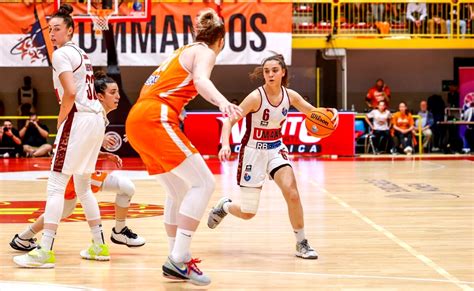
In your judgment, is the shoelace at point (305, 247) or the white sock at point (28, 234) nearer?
the shoelace at point (305, 247)

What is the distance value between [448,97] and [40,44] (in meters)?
11.0

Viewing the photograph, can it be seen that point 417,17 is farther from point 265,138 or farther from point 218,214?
point 265,138

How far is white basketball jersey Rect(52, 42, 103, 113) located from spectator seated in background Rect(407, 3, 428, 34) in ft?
61.2

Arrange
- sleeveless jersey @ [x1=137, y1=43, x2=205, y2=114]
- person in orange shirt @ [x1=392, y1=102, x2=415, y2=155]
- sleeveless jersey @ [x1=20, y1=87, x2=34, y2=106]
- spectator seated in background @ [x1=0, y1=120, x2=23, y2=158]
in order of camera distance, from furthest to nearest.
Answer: sleeveless jersey @ [x1=20, y1=87, x2=34, y2=106] → person in orange shirt @ [x1=392, y1=102, x2=415, y2=155] → spectator seated in background @ [x1=0, y1=120, x2=23, y2=158] → sleeveless jersey @ [x1=137, y1=43, x2=205, y2=114]

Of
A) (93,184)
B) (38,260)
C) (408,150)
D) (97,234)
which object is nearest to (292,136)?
(408,150)

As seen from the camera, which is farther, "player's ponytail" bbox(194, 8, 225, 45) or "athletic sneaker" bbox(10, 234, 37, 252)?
"athletic sneaker" bbox(10, 234, 37, 252)

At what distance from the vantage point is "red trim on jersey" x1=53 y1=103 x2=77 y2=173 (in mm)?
6539

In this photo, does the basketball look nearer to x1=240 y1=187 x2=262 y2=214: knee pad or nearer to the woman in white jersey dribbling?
x1=240 y1=187 x2=262 y2=214: knee pad

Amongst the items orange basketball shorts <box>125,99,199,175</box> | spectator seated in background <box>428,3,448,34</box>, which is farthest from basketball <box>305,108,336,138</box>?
spectator seated in background <box>428,3,448,34</box>

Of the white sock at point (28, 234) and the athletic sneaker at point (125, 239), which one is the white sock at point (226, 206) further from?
the white sock at point (28, 234)

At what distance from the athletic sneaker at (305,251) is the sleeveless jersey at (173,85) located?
5.45ft

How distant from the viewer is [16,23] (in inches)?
855

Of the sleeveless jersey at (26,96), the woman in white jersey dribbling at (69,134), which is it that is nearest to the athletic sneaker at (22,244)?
the woman in white jersey dribbling at (69,134)

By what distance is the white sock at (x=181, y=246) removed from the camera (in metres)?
5.80
